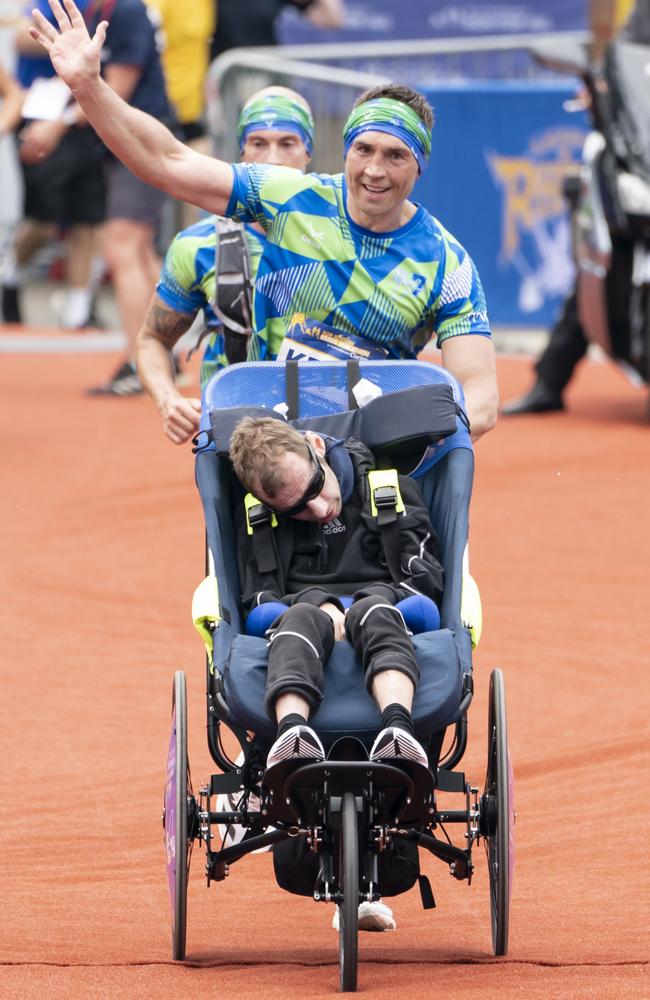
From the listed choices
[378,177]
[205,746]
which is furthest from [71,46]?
[205,746]

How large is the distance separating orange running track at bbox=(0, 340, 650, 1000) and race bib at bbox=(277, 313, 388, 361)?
59.1 inches

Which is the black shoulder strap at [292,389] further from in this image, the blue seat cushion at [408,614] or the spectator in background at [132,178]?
the spectator in background at [132,178]

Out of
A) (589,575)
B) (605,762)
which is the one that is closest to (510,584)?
(589,575)

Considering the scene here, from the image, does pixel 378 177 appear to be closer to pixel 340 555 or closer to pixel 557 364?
pixel 340 555

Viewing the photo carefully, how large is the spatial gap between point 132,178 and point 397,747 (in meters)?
8.94

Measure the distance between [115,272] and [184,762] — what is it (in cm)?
862

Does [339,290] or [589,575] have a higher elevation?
[339,290]

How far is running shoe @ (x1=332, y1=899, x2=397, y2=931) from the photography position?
5582 mm

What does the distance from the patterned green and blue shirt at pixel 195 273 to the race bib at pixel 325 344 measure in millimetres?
789

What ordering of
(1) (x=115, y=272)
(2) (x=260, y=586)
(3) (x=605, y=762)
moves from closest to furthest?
(2) (x=260, y=586), (3) (x=605, y=762), (1) (x=115, y=272)

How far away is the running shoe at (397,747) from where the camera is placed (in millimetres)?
4703

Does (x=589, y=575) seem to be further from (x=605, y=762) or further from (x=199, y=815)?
(x=199, y=815)

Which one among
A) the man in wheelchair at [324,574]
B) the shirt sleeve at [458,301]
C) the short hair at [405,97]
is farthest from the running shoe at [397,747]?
Result: the short hair at [405,97]

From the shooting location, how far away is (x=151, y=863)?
616 cm
